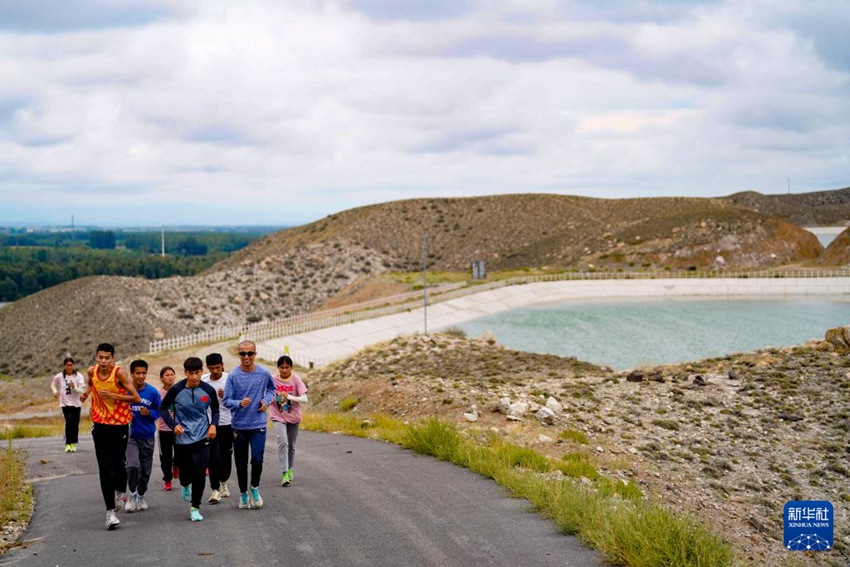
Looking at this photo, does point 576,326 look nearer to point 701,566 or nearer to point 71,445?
point 71,445

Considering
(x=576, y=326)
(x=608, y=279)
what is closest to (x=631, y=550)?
(x=576, y=326)

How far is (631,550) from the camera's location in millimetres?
9422

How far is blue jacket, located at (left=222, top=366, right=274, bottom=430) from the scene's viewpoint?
11297mm

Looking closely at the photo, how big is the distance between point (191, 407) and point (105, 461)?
115 centimetres

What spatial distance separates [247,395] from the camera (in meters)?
11.3

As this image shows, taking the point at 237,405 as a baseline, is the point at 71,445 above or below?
below

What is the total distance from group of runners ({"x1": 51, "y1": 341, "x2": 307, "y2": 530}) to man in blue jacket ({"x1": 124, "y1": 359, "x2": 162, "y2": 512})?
0.5 inches

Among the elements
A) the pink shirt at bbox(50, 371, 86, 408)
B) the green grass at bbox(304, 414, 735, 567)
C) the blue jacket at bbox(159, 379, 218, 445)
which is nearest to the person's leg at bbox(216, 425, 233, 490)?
the blue jacket at bbox(159, 379, 218, 445)

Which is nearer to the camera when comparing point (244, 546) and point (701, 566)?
point (701, 566)

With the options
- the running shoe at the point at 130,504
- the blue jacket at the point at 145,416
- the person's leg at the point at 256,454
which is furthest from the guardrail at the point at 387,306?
the person's leg at the point at 256,454

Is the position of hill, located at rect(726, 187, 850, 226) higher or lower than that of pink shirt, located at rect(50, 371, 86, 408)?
higher

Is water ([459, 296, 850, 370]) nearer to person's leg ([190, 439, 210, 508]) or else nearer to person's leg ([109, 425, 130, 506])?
person's leg ([190, 439, 210, 508])

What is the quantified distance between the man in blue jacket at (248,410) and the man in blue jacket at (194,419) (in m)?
0.29

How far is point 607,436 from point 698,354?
29.0 metres
